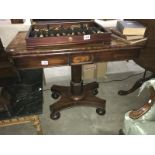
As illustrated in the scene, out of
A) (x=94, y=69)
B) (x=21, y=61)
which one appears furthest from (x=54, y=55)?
(x=94, y=69)

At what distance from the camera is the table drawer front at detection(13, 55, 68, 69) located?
1.35 metres

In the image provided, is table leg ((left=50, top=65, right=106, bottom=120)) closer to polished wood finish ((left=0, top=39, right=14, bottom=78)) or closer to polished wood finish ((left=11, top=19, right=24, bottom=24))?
polished wood finish ((left=0, top=39, right=14, bottom=78))

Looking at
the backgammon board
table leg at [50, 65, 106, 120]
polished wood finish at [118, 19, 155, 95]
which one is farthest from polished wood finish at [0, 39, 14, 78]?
polished wood finish at [118, 19, 155, 95]

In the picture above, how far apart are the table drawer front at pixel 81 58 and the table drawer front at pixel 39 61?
0.18ft

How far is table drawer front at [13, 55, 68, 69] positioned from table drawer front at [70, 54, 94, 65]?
0.06 metres

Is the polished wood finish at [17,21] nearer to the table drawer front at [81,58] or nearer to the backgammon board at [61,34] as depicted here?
the backgammon board at [61,34]

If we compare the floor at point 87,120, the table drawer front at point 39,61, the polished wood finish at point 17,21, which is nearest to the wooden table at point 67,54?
the table drawer front at point 39,61

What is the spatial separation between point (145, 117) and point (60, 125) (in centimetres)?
83

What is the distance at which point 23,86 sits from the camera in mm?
1650

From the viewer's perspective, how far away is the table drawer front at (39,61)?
4.43ft

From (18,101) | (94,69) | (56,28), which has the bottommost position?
(94,69)
